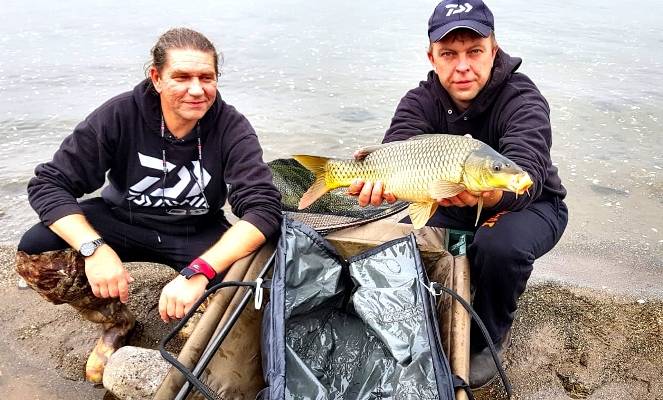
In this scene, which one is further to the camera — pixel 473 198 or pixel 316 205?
pixel 316 205

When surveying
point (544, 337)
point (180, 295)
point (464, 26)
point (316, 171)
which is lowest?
point (544, 337)

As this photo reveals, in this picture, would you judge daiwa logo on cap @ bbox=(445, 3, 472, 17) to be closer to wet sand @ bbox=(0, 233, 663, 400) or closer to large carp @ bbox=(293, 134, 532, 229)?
large carp @ bbox=(293, 134, 532, 229)

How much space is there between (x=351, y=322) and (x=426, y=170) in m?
0.73

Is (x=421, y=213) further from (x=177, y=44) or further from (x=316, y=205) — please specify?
(x=177, y=44)

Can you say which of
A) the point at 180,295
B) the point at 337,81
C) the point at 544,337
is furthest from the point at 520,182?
the point at 337,81

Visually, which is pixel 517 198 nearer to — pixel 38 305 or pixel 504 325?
pixel 504 325

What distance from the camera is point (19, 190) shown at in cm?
496

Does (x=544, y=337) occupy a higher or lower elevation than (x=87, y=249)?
lower

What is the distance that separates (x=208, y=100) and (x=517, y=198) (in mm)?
1409

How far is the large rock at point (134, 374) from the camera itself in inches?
93.4

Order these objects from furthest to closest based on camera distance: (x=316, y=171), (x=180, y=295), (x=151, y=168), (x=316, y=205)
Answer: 1. (x=316, y=205)
2. (x=151, y=168)
3. (x=316, y=171)
4. (x=180, y=295)

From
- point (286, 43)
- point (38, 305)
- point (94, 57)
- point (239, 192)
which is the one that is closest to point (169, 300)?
point (239, 192)

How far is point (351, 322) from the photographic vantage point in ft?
8.27

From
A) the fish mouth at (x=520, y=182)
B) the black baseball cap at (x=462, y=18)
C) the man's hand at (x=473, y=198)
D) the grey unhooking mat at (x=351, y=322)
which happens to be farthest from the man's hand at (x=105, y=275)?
the black baseball cap at (x=462, y=18)
